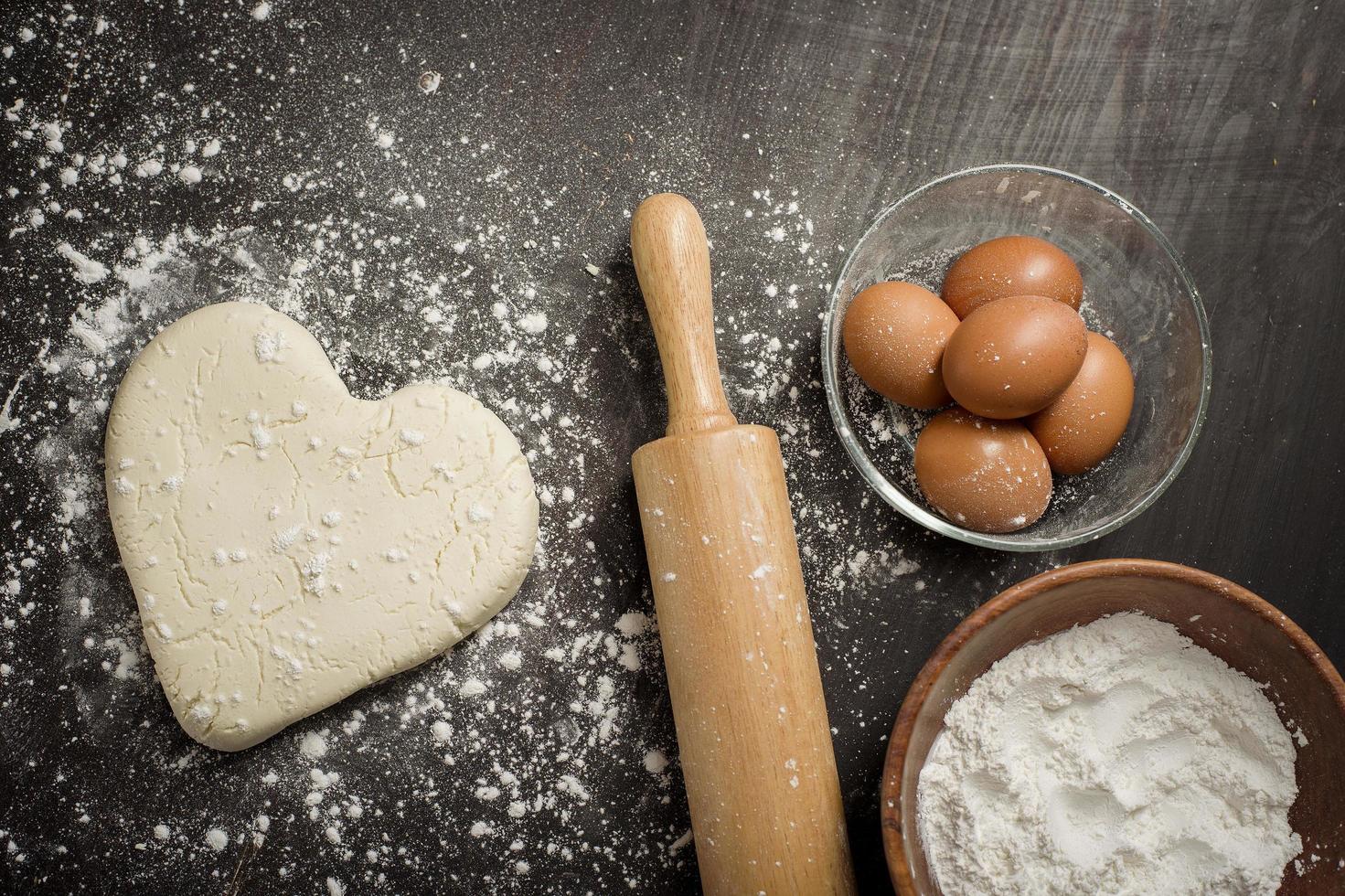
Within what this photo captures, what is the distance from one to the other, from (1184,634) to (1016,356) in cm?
49

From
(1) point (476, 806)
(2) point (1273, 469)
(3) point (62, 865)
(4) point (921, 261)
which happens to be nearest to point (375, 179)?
(4) point (921, 261)

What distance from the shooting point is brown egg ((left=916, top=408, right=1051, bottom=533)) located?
45.7 inches

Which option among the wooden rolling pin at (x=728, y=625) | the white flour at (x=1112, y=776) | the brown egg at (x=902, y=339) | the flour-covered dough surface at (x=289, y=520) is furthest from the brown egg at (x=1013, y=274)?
the flour-covered dough surface at (x=289, y=520)

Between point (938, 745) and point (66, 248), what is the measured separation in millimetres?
1593

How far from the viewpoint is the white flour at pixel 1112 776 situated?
1.13 meters

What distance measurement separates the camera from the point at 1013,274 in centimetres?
119

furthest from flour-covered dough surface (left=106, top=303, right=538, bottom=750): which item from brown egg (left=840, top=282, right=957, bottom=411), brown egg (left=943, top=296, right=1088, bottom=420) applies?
brown egg (left=943, top=296, right=1088, bottom=420)

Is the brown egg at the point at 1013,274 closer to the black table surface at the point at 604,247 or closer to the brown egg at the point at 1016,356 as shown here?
the brown egg at the point at 1016,356

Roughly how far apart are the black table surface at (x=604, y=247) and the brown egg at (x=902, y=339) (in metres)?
0.19

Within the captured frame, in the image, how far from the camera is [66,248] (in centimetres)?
139

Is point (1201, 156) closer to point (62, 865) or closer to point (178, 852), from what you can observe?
point (178, 852)

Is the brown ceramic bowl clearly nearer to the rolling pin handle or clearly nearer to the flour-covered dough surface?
the rolling pin handle

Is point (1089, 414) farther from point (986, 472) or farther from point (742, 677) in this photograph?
point (742, 677)

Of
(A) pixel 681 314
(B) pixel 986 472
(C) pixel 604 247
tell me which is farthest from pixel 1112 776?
(C) pixel 604 247
